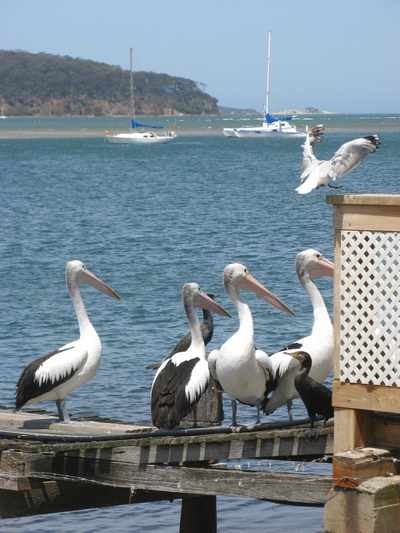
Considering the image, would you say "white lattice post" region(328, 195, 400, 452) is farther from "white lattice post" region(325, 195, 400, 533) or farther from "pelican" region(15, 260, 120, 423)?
"pelican" region(15, 260, 120, 423)

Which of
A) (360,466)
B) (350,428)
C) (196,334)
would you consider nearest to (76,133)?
(196,334)

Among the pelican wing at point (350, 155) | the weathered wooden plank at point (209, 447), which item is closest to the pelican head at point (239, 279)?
the pelican wing at point (350, 155)

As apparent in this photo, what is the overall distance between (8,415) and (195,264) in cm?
1452

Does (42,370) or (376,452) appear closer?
(376,452)

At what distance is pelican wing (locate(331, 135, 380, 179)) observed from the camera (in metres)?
9.27

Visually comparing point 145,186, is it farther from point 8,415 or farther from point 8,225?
point 8,415

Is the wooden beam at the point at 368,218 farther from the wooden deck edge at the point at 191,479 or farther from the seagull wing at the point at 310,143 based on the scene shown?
the seagull wing at the point at 310,143

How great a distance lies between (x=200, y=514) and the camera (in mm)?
7656

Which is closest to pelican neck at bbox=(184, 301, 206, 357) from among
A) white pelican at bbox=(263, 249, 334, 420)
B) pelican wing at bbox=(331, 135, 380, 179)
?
white pelican at bbox=(263, 249, 334, 420)

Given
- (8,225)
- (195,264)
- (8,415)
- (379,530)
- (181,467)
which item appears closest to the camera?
(379,530)

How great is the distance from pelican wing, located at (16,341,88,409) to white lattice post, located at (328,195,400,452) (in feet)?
7.82

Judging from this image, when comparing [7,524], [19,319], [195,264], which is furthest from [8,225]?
[7,524]

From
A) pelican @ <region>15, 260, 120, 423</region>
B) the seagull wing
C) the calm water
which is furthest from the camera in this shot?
the seagull wing

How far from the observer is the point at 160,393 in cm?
758
